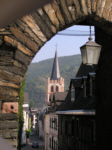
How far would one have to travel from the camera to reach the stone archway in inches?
124

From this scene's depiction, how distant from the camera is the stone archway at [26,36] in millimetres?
3162

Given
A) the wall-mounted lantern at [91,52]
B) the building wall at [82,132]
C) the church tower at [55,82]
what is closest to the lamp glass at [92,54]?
the wall-mounted lantern at [91,52]

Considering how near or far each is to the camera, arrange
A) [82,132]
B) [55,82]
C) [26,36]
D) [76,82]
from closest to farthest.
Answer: [26,36]
[82,132]
[76,82]
[55,82]

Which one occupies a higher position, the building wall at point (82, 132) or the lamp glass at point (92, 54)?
the lamp glass at point (92, 54)

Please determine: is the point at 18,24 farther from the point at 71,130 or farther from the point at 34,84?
the point at 34,84

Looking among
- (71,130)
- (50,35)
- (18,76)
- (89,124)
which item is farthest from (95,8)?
(71,130)

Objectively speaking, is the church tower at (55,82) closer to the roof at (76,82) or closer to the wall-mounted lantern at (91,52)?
the roof at (76,82)

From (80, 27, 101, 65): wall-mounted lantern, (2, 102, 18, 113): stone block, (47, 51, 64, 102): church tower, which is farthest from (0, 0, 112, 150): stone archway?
(47, 51, 64, 102): church tower

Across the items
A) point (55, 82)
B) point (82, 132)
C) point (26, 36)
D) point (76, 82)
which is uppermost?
point (55, 82)

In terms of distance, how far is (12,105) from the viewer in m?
3.28

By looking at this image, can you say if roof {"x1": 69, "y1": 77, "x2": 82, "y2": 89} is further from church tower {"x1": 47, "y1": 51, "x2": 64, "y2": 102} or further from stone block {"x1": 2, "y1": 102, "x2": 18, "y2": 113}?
church tower {"x1": 47, "y1": 51, "x2": 64, "y2": 102}

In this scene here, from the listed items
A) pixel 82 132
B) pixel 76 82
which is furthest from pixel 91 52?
pixel 76 82

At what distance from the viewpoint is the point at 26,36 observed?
324 cm

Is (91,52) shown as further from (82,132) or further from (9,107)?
(82,132)
